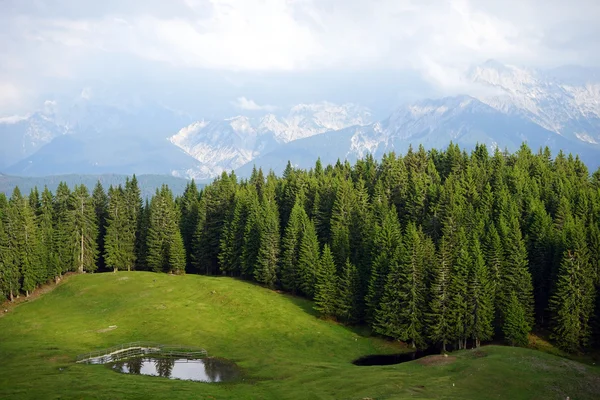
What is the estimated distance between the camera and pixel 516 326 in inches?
3319

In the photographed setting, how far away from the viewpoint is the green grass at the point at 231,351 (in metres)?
55.0

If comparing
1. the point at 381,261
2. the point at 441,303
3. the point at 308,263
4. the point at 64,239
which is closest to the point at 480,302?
the point at 441,303

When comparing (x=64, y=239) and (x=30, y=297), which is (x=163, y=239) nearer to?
(x=64, y=239)

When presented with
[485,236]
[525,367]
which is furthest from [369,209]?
[525,367]

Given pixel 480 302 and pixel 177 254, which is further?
pixel 177 254

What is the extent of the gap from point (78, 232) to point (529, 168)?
116m

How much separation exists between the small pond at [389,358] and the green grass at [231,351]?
5.80 feet

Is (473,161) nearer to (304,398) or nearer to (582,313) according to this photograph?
(582,313)

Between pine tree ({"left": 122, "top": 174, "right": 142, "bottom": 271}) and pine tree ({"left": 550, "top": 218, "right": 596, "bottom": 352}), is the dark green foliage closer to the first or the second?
pine tree ({"left": 122, "top": 174, "right": 142, "bottom": 271})

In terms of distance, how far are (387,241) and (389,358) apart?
994 inches

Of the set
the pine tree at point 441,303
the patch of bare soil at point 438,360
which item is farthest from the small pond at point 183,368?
the pine tree at point 441,303

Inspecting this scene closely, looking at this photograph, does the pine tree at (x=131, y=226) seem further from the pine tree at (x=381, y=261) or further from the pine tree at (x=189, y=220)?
the pine tree at (x=381, y=261)

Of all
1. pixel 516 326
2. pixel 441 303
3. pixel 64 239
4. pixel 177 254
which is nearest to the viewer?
pixel 516 326

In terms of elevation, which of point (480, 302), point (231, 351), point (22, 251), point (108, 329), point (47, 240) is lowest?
point (231, 351)
